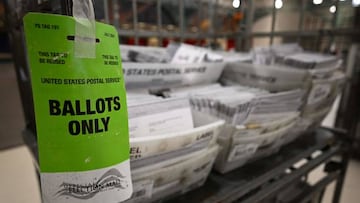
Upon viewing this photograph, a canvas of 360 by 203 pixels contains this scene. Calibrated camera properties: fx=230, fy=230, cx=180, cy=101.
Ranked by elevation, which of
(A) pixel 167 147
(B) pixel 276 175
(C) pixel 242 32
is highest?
(C) pixel 242 32

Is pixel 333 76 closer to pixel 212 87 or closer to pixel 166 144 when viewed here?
pixel 212 87

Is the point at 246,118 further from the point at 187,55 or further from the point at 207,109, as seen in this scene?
the point at 187,55

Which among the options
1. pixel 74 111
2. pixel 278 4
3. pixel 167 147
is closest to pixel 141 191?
pixel 167 147

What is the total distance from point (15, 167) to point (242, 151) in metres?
1.87

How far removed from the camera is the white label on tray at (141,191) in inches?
16.0

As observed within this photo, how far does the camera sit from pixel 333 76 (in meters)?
0.78

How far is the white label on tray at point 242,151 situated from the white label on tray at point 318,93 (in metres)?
0.27

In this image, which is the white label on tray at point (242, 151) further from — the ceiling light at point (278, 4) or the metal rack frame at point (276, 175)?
the ceiling light at point (278, 4)

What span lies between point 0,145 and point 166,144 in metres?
2.43

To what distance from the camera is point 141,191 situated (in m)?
0.42

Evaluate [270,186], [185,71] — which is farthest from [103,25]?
[270,186]

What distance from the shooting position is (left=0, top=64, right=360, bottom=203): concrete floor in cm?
139

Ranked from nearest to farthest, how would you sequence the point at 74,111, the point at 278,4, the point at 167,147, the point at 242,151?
1. the point at 74,111
2. the point at 167,147
3. the point at 242,151
4. the point at 278,4

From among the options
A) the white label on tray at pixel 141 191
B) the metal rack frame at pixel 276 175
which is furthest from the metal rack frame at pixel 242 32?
the white label on tray at pixel 141 191
